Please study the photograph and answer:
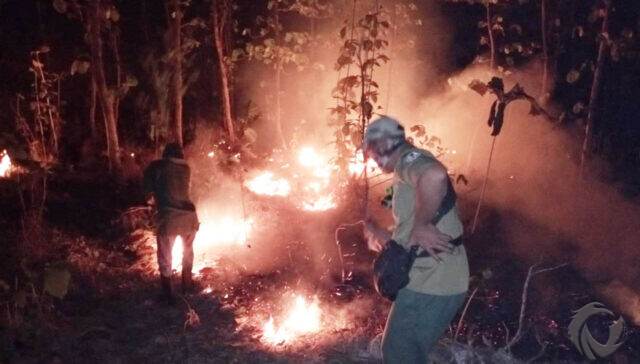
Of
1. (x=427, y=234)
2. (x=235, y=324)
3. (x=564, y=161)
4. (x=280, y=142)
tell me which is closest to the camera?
(x=427, y=234)

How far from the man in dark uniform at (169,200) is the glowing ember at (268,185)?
3.56 meters

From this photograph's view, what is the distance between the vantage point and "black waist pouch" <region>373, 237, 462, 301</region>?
11.3ft

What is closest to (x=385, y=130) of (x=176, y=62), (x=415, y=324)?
(x=415, y=324)

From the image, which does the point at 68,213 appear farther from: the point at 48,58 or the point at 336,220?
the point at 48,58

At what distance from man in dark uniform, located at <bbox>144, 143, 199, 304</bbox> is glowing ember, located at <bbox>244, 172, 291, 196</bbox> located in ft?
11.7

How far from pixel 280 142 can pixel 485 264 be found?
6131 millimetres

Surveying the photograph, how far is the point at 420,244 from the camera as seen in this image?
3354 mm

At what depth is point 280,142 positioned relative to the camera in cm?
1255

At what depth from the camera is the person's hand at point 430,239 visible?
3.33m

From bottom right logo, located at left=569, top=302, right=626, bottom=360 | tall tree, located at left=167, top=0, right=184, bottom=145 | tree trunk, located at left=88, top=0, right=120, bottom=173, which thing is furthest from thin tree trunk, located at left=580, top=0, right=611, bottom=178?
tree trunk, located at left=88, top=0, right=120, bottom=173

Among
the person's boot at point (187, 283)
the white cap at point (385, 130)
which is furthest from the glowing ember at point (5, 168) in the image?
the white cap at point (385, 130)

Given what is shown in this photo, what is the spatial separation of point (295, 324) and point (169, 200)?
2114 mm

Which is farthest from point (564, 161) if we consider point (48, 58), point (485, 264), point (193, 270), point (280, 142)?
point (48, 58)

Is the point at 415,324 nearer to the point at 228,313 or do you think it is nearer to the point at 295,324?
the point at 295,324
